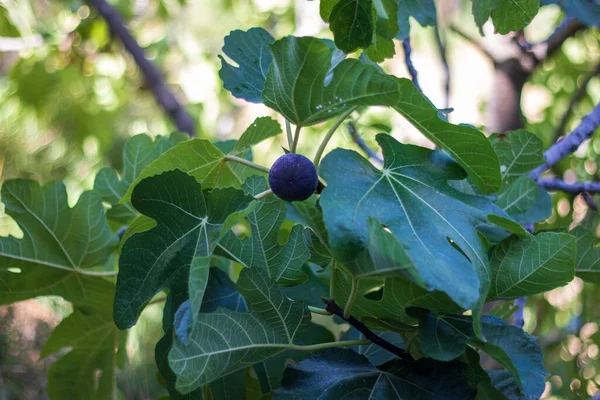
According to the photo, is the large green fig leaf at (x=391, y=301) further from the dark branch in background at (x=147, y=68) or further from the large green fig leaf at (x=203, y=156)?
the dark branch in background at (x=147, y=68)

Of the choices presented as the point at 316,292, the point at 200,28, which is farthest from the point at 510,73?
the point at 200,28

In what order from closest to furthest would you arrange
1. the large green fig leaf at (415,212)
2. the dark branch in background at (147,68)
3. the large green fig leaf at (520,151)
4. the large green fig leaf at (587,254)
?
the large green fig leaf at (415,212)
the large green fig leaf at (587,254)
the large green fig leaf at (520,151)
the dark branch in background at (147,68)

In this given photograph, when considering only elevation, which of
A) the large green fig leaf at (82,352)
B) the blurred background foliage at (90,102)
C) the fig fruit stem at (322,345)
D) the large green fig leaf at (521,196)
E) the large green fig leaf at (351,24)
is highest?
the large green fig leaf at (351,24)

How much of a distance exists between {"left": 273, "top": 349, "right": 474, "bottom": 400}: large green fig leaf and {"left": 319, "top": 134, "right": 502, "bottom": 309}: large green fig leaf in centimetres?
10

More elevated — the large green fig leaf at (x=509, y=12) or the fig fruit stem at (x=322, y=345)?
the large green fig leaf at (x=509, y=12)

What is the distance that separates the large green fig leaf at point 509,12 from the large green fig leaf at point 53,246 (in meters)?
0.53

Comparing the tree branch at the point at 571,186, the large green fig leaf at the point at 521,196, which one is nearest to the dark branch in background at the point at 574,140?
the tree branch at the point at 571,186

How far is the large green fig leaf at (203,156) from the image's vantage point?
0.61 meters

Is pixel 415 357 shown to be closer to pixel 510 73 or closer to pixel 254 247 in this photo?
pixel 254 247

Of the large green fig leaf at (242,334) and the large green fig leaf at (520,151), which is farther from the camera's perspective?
the large green fig leaf at (520,151)

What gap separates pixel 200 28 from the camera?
470 centimetres

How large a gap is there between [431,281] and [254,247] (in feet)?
0.74

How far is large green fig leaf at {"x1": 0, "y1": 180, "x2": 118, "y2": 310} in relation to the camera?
72 centimetres

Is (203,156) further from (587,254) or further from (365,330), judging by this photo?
(587,254)
